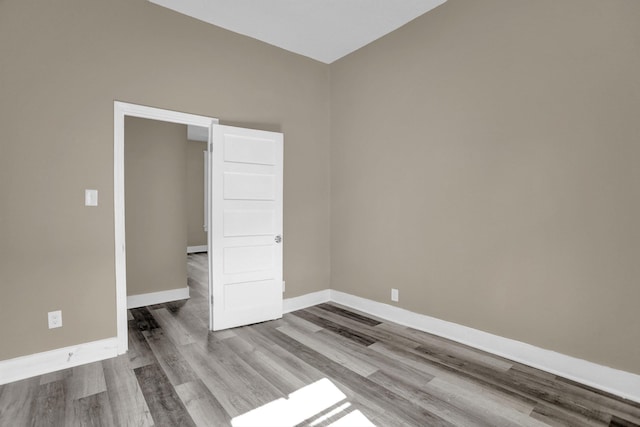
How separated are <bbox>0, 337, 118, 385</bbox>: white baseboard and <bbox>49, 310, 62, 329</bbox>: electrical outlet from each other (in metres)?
0.20

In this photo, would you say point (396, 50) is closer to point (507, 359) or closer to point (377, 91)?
point (377, 91)

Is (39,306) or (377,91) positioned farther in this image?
(377,91)

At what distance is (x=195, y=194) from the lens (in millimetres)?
8781

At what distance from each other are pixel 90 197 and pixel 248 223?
1.46 meters

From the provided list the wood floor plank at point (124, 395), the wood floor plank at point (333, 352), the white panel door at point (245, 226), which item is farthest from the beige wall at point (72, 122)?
the wood floor plank at point (333, 352)

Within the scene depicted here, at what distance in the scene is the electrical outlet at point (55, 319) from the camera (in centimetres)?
265

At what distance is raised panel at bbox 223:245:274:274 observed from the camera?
3512mm

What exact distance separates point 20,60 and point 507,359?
4605mm

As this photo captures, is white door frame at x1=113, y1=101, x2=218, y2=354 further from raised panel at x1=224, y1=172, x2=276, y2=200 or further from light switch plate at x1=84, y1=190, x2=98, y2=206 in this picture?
raised panel at x1=224, y1=172, x2=276, y2=200

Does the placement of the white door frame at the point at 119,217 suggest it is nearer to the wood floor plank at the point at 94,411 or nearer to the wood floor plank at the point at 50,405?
the wood floor plank at the point at 50,405

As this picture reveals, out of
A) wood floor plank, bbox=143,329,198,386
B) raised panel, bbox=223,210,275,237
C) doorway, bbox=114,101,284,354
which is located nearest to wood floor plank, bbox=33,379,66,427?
wood floor plank, bbox=143,329,198,386

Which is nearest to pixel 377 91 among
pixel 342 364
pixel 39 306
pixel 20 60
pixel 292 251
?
pixel 292 251

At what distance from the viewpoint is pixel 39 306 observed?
2.61 meters

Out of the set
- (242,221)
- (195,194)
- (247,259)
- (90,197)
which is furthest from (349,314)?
(195,194)
